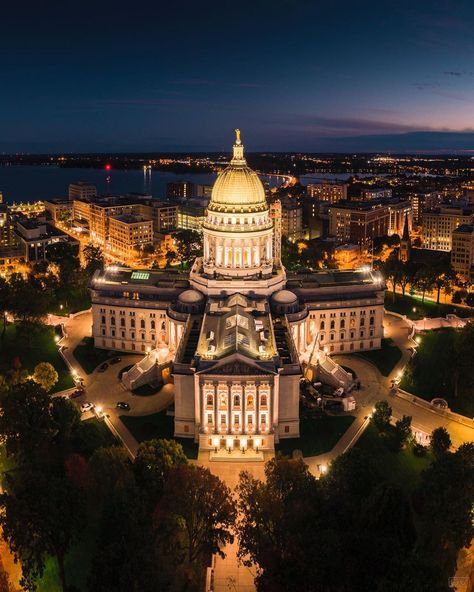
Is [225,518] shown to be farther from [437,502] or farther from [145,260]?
[145,260]

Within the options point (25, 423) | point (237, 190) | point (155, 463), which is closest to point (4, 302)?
point (25, 423)

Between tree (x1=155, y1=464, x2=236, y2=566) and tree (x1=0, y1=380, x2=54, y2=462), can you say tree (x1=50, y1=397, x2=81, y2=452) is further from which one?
tree (x1=155, y1=464, x2=236, y2=566)

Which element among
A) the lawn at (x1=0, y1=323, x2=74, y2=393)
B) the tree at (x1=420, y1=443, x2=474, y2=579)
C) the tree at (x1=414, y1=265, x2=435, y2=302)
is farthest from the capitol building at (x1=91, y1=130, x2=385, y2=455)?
the tree at (x1=420, y1=443, x2=474, y2=579)

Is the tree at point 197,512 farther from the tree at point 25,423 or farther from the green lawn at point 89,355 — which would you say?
the green lawn at point 89,355

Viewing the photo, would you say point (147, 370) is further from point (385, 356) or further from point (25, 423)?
→ point (385, 356)

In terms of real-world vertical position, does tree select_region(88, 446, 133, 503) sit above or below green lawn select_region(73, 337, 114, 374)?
above

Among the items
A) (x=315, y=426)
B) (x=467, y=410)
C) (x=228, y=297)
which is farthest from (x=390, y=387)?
(x=228, y=297)
